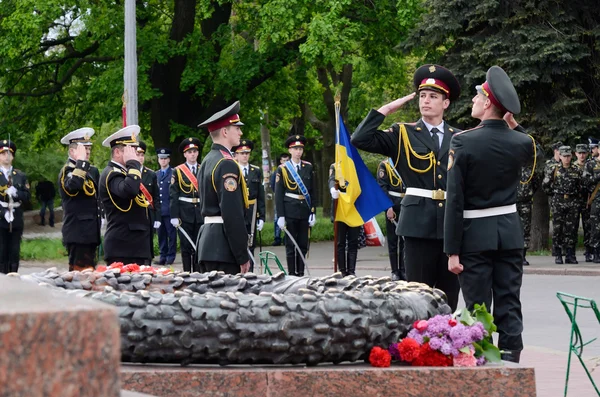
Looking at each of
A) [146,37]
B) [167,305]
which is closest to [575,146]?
[146,37]

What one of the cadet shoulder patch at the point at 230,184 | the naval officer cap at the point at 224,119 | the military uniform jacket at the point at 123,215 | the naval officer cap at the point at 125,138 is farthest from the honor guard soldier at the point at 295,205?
the cadet shoulder patch at the point at 230,184

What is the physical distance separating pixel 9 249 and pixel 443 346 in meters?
12.7

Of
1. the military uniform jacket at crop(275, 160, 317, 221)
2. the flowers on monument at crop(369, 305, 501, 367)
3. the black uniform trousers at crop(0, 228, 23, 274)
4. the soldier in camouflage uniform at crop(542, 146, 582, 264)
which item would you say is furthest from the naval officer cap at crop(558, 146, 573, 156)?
the flowers on monument at crop(369, 305, 501, 367)

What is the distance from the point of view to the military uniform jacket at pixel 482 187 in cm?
695

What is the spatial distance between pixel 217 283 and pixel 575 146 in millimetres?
16346

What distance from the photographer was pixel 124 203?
36.1 ft

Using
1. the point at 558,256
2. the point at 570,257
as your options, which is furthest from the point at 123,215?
the point at 570,257

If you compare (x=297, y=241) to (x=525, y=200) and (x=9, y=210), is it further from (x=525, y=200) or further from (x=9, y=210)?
(x=525, y=200)

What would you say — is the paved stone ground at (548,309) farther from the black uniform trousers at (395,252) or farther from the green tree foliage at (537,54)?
the green tree foliage at (537,54)

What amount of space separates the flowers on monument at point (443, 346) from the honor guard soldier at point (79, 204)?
7440 mm

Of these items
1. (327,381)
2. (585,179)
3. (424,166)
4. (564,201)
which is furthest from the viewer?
(564,201)

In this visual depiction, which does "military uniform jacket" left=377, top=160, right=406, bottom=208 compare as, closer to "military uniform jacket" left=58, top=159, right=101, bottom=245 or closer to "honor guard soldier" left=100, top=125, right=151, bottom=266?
"military uniform jacket" left=58, top=159, right=101, bottom=245

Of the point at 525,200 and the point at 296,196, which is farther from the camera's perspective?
the point at 525,200

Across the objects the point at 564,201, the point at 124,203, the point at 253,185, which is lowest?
the point at 124,203
